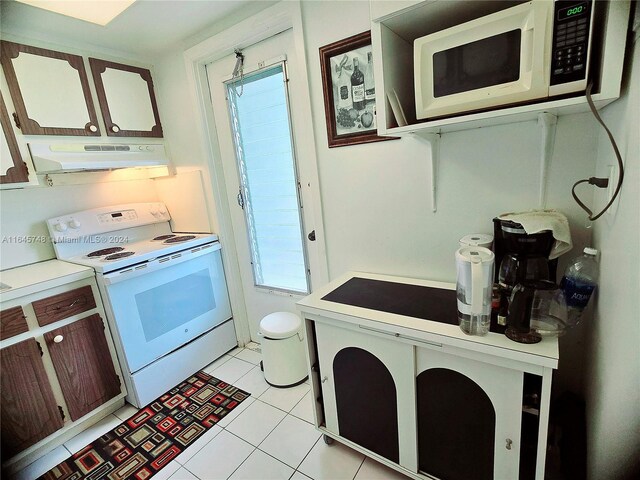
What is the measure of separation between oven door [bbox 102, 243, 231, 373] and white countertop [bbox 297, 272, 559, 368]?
1.17 metres

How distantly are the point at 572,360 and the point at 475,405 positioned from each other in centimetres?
58

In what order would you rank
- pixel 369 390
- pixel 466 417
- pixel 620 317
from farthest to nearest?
pixel 369 390 < pixel 466 417 < pixel 620 317

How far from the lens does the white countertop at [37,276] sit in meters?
1.51

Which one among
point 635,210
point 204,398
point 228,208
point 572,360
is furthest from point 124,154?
point 572,360

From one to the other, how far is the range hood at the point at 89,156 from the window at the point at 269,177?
2.37 feet

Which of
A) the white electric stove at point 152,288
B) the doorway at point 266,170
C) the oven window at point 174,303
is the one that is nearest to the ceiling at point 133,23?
the doorway at point 266,170

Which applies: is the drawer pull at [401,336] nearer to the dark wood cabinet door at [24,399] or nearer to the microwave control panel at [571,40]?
the microwave control panel at [571,40]

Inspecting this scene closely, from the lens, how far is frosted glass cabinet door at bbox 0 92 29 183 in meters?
1.71

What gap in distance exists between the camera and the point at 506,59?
2.96 ft

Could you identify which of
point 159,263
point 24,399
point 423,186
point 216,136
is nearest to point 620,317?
point 423,186

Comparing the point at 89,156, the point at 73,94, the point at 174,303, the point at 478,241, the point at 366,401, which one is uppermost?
the point at 73,94

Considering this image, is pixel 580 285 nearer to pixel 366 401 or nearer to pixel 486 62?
pixel 486 62

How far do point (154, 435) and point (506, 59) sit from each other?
8.07 ft

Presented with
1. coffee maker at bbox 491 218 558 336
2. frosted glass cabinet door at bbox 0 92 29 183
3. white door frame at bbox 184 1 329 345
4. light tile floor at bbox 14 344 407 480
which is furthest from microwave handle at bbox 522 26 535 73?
frosted glass cabinet door at bbox 0 92 29 183
